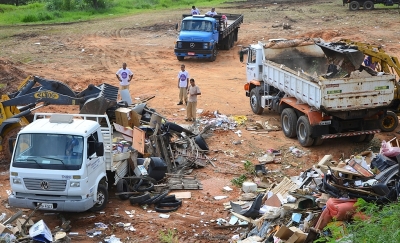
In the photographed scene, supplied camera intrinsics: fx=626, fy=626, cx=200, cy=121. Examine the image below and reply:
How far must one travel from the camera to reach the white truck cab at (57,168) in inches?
454

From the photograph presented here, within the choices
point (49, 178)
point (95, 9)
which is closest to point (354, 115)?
point (49, 178)

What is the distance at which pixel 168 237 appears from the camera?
11.3 metres

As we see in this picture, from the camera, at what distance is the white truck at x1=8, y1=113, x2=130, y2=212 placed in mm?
11523

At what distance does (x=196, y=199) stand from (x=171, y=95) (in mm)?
10464

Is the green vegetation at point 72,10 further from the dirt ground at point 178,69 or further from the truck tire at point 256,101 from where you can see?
the truck tire at point 256,101

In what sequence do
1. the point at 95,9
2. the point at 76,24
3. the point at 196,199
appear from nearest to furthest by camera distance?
1. the point at 196,199
2. the point at 76,24
3. the point at 95,9

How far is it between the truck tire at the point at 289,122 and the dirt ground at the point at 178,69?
0.26m

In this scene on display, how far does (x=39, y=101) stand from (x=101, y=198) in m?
4.15

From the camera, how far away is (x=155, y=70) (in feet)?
92.2

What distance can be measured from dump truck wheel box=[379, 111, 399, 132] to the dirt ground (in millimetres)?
183

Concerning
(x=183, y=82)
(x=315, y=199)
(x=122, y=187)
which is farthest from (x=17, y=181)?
(x=183, y=82)

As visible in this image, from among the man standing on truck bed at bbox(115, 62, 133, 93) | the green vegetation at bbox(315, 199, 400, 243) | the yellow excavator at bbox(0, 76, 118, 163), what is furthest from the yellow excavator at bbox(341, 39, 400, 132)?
the green vegetation at bbox(315, 199, 400, 243)

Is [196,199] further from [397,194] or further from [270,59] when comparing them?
[270,59]

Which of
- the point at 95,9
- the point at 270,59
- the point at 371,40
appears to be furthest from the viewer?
the point at 95,9
